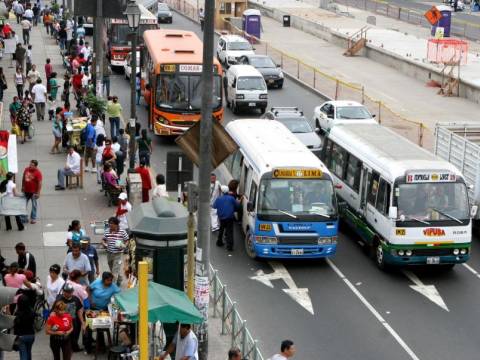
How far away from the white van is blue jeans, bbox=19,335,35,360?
82.3 feet

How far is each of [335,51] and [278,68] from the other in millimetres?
13862

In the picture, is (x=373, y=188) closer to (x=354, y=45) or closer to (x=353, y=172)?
(x=353, y=172)

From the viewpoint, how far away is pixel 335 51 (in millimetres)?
60750

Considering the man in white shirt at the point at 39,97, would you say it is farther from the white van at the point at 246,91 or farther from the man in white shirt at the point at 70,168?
the man in white shirt at the point at 70,168

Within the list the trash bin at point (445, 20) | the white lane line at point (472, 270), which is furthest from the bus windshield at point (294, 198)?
the trash bin at point (445, 20)

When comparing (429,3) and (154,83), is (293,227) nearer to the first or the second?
(154,83)

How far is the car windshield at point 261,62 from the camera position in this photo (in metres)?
47.3

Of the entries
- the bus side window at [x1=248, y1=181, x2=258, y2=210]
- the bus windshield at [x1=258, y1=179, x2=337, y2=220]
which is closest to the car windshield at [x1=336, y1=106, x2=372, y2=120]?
the bus side window at [x1=248, y1=181, x2=258, y2=210]

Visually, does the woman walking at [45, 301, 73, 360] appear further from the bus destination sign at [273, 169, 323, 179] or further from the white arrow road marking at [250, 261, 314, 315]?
the bus destination sign at [273, 169, 323, 179]

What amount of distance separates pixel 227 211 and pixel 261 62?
25.0 m

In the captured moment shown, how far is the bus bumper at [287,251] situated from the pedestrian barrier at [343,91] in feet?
43.5

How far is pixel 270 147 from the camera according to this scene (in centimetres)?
2411

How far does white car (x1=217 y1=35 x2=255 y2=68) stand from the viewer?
50909mm

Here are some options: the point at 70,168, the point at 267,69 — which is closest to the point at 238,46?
the point at 267,69
